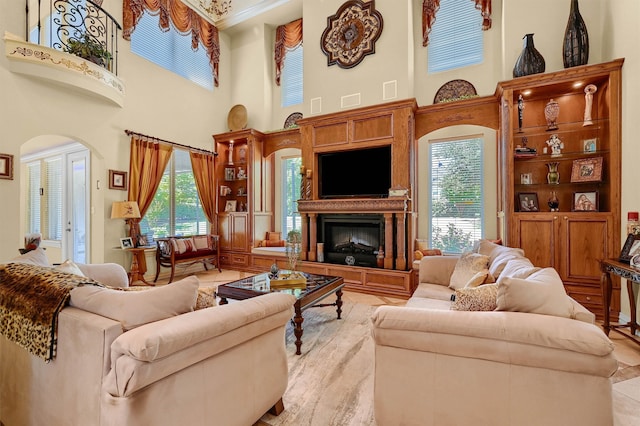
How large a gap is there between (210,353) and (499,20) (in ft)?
19.7

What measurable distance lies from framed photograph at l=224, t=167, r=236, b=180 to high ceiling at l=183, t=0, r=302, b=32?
3.27m

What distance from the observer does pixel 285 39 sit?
662cm

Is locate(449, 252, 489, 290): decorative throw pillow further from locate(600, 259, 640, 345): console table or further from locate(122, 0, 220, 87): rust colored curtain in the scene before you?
locate(122, 0, 220, 87): rust colored curtain

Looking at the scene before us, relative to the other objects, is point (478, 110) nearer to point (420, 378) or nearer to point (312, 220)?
point (312, 220)

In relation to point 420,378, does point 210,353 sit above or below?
above

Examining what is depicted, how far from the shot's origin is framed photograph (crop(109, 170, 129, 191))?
191 inches

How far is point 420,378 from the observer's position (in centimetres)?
148

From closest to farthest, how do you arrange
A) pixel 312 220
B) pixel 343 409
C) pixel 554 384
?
pixel 554 384, pixel 343 409, pixel 312 220

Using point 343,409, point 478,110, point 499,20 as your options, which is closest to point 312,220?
point 478,110

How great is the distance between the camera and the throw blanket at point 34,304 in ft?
4.49

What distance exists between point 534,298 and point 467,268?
142 centimetres

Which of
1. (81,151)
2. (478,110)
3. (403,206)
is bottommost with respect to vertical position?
(403,206)

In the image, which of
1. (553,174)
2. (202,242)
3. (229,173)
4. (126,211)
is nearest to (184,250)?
(202,242)

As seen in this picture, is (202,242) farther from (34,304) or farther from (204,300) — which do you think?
(34,304)
